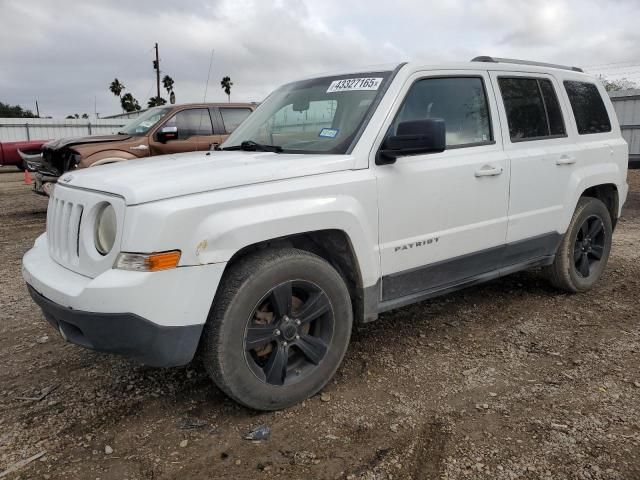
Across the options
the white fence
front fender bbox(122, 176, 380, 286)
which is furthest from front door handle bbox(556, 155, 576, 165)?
the white fence

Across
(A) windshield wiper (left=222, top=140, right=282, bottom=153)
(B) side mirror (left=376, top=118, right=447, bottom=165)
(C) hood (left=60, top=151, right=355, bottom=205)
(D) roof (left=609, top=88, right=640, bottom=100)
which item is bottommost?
(C) hood (left=60, top=151, right=355, bottom=205)

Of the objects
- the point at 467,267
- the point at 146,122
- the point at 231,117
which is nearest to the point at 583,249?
the point at 467,267

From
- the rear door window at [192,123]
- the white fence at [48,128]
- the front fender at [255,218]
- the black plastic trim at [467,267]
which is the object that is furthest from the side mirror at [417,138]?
the white fence at [48,128]

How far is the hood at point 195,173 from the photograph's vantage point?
8.43ft

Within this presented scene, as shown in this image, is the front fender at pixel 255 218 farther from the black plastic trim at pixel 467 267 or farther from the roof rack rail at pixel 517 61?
the roof rack rail at pixel 517 61

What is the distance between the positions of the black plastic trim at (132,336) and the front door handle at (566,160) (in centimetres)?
312

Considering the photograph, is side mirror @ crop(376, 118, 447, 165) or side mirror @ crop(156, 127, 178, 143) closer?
side mirror @ crop(376, 118, 447, 165)

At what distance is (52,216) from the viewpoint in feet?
10.2

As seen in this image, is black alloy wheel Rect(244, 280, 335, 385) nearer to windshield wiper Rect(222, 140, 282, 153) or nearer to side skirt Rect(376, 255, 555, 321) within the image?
side skirt Rect(376, 255, 555, 321)

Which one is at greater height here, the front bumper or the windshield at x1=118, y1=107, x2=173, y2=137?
the windshield at x1=118, y1=107, x2=173, y2=137

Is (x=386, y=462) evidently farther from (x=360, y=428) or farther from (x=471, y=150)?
(x=471, y=150)

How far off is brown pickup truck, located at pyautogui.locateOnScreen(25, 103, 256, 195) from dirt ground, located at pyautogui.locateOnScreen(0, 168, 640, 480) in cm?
433

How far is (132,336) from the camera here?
2484mm

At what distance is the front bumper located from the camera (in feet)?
7.98
